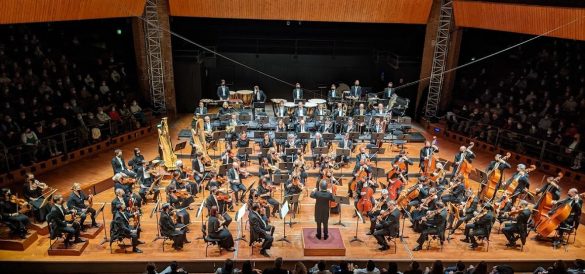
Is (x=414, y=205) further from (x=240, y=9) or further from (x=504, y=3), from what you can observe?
(x=240, y=9)

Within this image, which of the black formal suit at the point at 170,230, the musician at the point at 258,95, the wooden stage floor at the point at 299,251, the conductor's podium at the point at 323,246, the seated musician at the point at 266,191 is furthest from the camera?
the musician at the point at 258,95

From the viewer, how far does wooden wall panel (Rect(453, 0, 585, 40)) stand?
12.9 metres

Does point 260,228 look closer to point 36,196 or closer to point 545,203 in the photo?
point 36,196

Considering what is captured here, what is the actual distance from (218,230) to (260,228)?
0.83 m

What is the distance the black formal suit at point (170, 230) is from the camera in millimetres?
9508

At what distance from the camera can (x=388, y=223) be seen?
384 inches

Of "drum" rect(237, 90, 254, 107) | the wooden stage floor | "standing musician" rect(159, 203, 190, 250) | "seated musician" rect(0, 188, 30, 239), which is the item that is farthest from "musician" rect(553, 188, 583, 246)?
"seated musician" rect(0, 188, 30, 239)

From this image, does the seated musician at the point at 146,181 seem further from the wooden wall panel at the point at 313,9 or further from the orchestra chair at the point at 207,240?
the wooden wall panel at the point at 313,9

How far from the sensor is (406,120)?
15.1 meters

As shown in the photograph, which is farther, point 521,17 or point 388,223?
point 521,17

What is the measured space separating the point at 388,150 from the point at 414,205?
4824 millimetres

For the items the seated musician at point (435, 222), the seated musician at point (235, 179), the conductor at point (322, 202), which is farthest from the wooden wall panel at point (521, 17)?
the seated musician at point (235, 179)

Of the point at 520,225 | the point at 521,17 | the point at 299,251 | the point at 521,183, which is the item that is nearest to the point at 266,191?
the point at 299,251

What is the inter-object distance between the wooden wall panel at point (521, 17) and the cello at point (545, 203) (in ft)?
15.9
